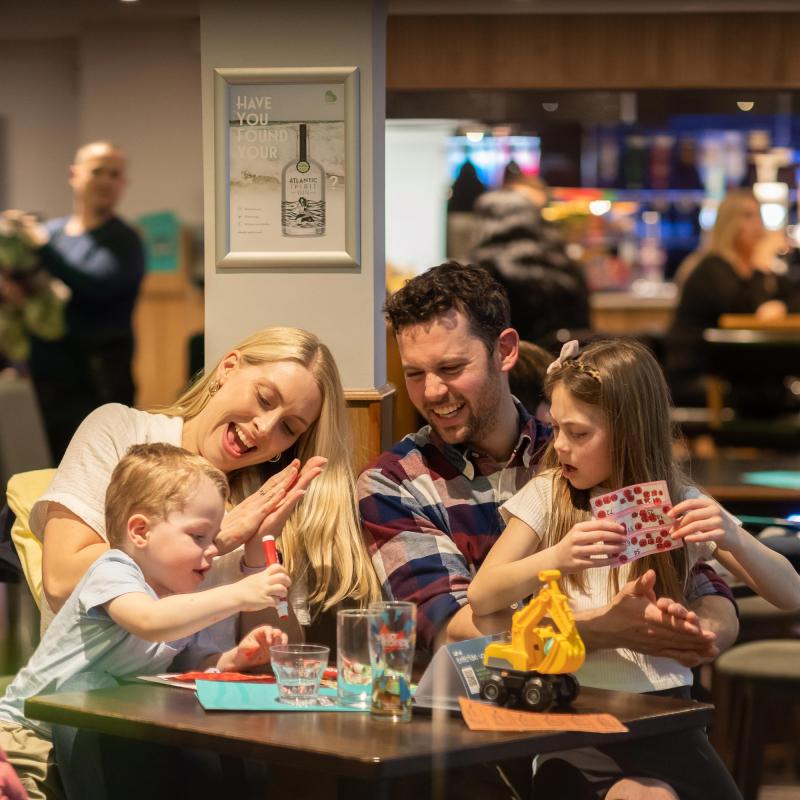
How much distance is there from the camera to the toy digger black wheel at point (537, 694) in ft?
6.18

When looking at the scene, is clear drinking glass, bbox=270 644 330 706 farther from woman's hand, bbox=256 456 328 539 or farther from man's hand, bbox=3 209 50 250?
man's hand, bbox=3 209 50 250

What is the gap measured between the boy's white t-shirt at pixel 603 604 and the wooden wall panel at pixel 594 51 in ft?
11.4

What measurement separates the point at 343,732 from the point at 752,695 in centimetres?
153

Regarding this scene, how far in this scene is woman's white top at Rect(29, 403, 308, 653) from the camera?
8.06 feet

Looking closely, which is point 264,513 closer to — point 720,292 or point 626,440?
point 626,440

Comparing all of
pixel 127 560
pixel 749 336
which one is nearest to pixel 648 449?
pixel 127 560

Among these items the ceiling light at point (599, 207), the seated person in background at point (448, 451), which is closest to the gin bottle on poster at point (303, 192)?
the seated person in background at point (448, 451)

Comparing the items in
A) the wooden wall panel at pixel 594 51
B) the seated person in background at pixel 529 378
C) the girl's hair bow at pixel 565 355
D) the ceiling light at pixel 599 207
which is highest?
the wooden wall panel at pixel 594 51

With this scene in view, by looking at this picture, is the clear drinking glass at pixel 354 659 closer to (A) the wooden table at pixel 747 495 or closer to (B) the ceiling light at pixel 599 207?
(A) the wooden table at pixel 747 495

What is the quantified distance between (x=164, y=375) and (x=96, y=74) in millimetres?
1927

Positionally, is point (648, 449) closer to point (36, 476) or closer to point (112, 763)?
point (112, 763)

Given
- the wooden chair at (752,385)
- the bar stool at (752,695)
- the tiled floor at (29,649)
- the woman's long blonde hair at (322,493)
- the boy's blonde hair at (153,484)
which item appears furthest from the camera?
the wooden chair at (752,385)

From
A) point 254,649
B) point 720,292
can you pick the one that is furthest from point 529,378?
point 720,292

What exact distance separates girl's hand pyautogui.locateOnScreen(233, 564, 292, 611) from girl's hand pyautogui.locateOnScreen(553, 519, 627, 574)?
16.0 inches
